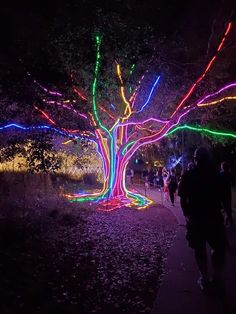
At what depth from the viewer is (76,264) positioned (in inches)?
313

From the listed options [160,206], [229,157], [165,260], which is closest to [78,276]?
[165,260]

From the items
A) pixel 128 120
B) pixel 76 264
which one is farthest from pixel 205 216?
pixel 128 120

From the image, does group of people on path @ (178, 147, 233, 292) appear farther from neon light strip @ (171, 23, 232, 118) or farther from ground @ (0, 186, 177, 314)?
neon light strip @ (171, 23, 232, 118)

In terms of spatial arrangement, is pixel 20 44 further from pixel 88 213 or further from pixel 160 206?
pixel 160 206

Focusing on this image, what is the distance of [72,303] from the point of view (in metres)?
5.94

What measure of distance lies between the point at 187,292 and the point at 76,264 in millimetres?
2232

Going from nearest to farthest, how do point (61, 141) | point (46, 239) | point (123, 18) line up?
point (46, 239) → point (123, 18) → point (61, 141)

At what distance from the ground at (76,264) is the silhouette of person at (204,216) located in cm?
87

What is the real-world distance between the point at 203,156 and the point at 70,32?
6.87 meters

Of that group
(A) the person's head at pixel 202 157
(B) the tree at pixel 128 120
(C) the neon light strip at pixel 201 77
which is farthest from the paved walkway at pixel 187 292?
(C) the neon light strip at pixel 201 77

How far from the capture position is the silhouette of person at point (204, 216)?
662 centimetres

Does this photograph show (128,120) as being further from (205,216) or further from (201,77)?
(205,216)

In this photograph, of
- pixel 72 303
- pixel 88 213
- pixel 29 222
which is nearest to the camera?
pixel 72 303

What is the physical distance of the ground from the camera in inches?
234
